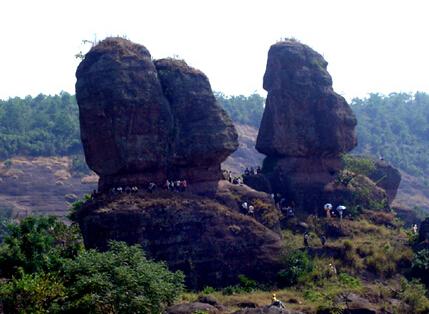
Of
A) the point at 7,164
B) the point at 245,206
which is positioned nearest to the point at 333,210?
the point at 245,206

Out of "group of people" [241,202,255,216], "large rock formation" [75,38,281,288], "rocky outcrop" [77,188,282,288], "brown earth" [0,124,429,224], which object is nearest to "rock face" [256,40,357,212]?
"large rock formation" [75,38,281,288]

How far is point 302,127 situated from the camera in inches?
1531

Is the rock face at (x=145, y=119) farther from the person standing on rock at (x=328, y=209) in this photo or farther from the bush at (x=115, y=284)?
the bush at (x=115, y=284)

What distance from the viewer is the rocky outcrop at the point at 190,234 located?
29.0 metres

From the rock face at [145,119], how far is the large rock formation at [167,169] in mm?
46

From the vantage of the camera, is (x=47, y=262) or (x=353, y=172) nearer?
(x=47, y=262)

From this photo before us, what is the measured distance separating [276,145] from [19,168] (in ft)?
147

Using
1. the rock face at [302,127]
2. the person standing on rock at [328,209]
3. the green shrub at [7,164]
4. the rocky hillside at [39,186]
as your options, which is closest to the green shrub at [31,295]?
the person standing on rock at [328,209]

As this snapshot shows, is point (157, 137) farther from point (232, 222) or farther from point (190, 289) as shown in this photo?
point (190, 289)

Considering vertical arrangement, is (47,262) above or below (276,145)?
below

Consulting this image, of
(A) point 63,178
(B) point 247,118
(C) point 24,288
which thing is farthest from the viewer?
(B) point 247,118

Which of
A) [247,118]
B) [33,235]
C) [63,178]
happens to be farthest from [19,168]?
[33,235]

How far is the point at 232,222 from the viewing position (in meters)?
31.1

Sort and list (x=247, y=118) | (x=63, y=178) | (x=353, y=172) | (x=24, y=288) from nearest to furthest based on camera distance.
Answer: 1. (x=24, y=288)
2. (x=353, y=172)
3. (x=63, y=178)
4. (x=247, y=118)
